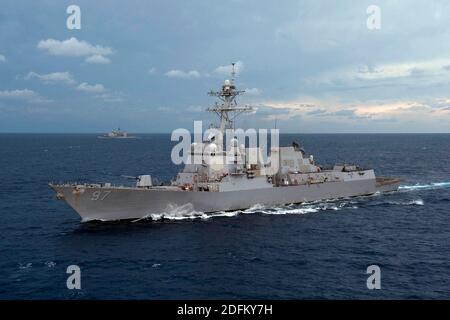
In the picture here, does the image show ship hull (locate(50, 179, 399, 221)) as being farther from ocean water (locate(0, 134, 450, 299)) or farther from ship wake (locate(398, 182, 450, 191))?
ship wake (locate(398, 182, 450, 191))

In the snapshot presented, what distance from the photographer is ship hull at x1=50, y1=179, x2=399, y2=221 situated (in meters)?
30.4

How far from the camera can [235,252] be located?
25703mm

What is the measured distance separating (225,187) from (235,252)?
922cm

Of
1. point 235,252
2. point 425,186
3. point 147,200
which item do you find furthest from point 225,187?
point 425,186

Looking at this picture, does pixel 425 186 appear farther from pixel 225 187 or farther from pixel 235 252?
pixel 235 252

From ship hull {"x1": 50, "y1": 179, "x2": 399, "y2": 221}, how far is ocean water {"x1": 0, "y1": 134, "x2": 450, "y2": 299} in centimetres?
84

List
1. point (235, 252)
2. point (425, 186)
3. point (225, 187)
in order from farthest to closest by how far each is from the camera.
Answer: point (425, 186), point (225, 187), point (235, 252)

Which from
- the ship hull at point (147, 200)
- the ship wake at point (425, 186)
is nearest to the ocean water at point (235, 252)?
the ship hull at point (147, 200)

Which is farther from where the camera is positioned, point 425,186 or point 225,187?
point 425,186

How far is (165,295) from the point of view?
19016 mm

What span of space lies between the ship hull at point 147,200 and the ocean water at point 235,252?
84cm

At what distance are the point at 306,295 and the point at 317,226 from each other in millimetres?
12691
